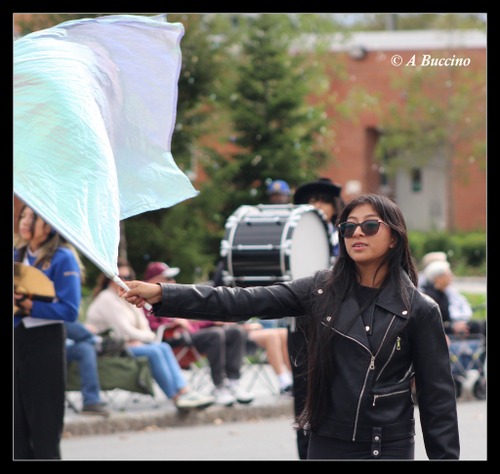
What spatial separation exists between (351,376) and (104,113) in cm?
159

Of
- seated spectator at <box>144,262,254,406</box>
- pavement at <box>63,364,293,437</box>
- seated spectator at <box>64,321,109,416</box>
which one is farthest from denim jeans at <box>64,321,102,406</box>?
seated spectator at <box>144,262,254,406</box>

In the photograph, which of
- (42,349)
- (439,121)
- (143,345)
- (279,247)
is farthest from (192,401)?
(439,121)

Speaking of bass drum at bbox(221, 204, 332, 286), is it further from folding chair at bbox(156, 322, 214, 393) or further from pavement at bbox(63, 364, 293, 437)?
folding chair at bbox(156, 322, 214, 393)

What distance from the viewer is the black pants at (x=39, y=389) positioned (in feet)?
24.7

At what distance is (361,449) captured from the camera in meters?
4.82

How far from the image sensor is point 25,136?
4.93m

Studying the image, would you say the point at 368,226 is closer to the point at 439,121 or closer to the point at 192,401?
the point at 192,401

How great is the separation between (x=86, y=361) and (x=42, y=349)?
381cm

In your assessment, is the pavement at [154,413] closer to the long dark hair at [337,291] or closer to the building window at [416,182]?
the long dark hair at [337,291]

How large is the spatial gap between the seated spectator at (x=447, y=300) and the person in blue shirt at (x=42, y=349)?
256 inches

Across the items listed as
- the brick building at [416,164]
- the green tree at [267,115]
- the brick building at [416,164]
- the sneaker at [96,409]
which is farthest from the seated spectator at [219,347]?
the brick building at [416,164]

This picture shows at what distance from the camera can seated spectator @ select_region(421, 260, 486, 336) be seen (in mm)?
13664

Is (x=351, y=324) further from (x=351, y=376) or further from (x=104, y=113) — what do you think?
(x=104, y=113)
